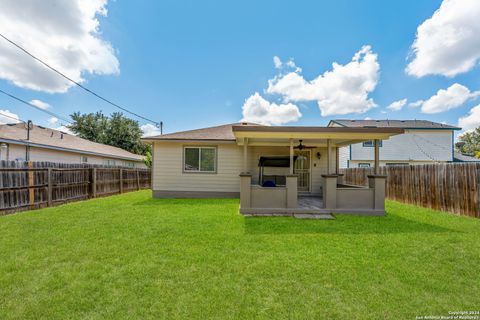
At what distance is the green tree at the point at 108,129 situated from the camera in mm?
31016

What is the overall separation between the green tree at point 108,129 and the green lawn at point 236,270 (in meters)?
29.0

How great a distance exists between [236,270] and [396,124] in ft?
71.0

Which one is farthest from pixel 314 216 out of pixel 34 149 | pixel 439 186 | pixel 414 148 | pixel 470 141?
pixel 470 141

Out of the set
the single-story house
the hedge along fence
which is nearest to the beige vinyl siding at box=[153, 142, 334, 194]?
the single-story house

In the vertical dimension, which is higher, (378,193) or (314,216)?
(378,193)

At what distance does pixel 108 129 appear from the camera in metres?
32.1

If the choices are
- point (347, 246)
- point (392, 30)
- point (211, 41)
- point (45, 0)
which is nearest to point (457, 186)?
point (347, 246)

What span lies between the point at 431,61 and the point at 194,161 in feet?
46.2

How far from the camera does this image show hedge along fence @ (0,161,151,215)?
690 cm

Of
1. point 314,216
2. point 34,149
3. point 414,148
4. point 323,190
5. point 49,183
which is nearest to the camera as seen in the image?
point 314,216

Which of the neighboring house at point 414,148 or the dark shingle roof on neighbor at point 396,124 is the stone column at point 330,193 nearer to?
the neighboring house at point 414,148

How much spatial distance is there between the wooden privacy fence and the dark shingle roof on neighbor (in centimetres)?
1005

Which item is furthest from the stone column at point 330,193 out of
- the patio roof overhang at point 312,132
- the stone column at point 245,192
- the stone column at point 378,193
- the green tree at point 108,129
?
the green tree at point 108,129

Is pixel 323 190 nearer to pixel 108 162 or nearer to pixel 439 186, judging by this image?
pixel 439 186
